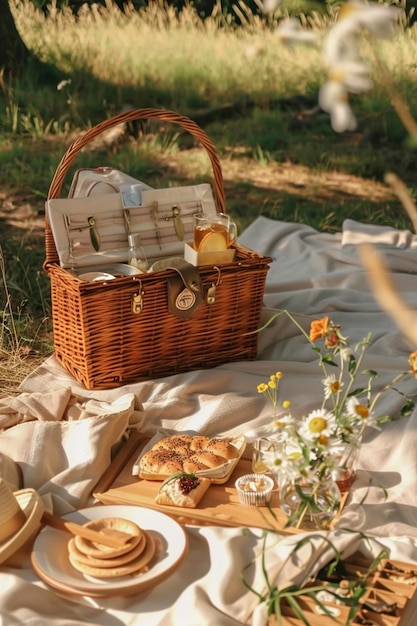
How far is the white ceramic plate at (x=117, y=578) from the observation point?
1832mm

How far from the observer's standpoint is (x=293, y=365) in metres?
3.00

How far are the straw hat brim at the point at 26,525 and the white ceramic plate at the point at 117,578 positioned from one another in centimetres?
3

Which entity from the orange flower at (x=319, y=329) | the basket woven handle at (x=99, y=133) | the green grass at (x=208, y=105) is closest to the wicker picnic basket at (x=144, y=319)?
the basket woven handle at (x=99, y=133)

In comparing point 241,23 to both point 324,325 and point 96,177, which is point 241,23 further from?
point 324,325

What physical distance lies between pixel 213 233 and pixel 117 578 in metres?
1.36

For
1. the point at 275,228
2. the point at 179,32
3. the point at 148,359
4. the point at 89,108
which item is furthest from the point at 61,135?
the point at 148,359

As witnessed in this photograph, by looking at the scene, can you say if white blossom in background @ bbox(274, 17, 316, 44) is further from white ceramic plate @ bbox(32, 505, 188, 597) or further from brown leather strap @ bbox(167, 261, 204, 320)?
brown leather strap @ bbox(167, 261, 204, 320)

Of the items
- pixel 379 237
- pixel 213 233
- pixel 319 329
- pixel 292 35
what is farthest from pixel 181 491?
pixel 379 237

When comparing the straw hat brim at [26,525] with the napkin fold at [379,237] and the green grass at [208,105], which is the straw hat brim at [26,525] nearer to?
the napkin fold at [379,237]

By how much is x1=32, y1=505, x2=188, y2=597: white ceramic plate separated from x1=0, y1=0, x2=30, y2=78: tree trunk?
16.4ft

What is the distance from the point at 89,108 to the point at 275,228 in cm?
268

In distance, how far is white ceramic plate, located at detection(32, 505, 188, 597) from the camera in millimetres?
1832

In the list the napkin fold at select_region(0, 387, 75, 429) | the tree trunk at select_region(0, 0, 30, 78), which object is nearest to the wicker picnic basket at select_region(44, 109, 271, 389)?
the napkin fold at select_region(0, 387, 75, 429)

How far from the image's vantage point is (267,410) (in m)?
2.73
